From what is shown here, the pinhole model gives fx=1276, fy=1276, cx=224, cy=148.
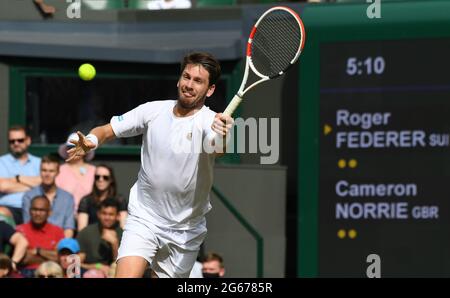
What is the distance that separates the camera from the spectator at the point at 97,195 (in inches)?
456

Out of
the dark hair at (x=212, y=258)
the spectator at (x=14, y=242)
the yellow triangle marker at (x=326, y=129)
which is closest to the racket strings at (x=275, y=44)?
the yellow triangle marker at (x=326, y=129)

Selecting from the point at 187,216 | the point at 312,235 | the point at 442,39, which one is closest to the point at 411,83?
the point at 442,39

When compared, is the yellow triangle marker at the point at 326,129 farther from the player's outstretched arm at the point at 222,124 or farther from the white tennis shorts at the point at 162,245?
the player's outstretched arm at the point at 222,124

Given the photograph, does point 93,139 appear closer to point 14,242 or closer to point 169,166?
point 169,166

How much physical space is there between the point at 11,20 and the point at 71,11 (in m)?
0.62

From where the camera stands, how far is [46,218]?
11.4 m

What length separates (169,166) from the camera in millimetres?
7844

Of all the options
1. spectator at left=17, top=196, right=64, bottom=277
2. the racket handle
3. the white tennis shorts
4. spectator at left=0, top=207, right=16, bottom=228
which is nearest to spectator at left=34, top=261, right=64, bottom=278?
spectator at left=17, top=196, right=64, bottom=277

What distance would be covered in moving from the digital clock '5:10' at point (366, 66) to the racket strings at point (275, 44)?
317 centimetres

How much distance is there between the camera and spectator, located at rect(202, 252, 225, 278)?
11445 millimetres

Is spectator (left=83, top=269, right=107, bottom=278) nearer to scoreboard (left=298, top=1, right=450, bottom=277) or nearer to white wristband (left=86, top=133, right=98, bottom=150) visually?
scoreboard (left=298, top=1, right=450, bottom=277)

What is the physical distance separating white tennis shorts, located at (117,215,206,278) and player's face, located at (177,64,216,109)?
812mm
